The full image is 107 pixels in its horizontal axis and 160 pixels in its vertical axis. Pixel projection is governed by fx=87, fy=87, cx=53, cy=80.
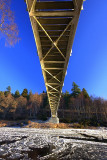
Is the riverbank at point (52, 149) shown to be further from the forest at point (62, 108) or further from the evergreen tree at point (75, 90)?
the evergreen tree at point (75, 90)

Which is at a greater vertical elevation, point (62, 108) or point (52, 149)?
point (52, 149)

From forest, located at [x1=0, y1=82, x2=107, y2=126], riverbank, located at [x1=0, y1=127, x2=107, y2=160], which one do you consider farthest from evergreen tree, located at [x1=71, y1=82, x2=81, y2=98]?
riverbank, located at [x1=0, y1=127, x2=107, y2=160]

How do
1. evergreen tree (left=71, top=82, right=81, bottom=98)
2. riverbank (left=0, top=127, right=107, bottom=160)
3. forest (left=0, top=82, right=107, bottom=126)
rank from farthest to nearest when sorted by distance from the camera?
evergreen tree (left=71, top=82, right=81, bottom=98), forest (left=0, top=82, right=107, bottom=126), riverbank (left=0, top=127, right=107, bottom=160)

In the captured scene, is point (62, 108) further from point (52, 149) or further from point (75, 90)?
point (52, 149)

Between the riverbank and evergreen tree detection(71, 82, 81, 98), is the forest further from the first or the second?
the riverbank

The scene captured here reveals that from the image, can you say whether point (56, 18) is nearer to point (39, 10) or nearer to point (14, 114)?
point (39, 10)

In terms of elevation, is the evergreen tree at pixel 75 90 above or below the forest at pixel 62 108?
above

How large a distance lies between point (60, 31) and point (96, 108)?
42.1m

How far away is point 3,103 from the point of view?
3859 centimetres

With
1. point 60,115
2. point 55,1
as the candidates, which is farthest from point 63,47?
point 60,115

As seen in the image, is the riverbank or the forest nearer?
the riverbank

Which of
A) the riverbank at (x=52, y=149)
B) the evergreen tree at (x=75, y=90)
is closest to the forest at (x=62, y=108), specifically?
the evergreen tree at (x=75, y=90)

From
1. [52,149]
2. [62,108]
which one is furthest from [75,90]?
[52,149]

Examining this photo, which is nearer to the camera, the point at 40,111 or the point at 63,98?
the point at 40,111
